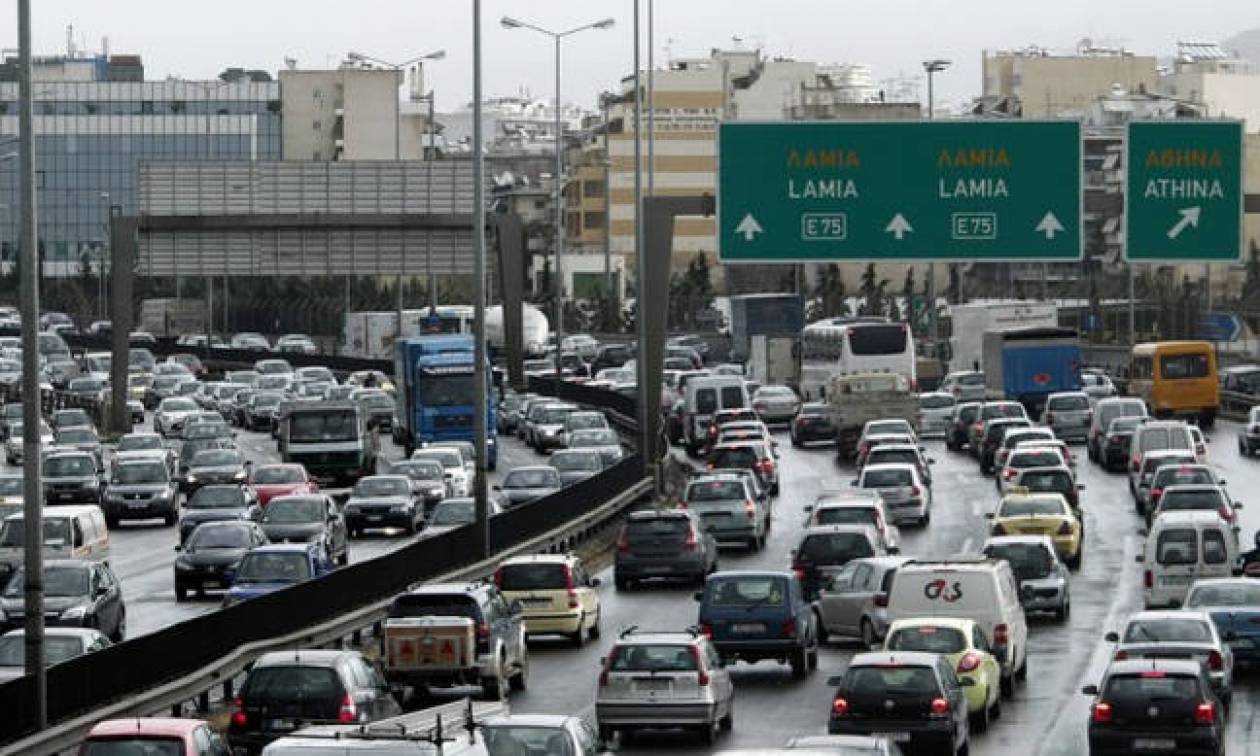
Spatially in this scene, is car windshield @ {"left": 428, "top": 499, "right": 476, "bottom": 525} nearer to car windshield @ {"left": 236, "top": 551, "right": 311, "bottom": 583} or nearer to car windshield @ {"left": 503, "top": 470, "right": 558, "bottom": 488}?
car windshield @ {"left": 503, "top": 470, "right": 558, "bottom": 488}

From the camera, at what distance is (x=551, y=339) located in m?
144

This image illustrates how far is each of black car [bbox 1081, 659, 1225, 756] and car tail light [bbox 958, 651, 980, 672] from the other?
11.1 feet

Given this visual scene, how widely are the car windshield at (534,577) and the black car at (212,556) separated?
296 inches

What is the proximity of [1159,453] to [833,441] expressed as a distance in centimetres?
2406

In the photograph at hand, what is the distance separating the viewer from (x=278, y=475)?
6278 centimetres

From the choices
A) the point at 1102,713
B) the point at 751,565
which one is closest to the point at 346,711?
the point at 1102,713

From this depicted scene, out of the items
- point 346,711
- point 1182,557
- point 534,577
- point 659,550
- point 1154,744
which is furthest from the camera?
point 659,550

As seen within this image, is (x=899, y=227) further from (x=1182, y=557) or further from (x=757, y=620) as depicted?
(x=757, y=620)

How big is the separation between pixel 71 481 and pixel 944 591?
33.6 metres

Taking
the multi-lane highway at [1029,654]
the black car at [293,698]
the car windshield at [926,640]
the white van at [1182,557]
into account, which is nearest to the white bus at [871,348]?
the multi-lane highway at [1029,654]

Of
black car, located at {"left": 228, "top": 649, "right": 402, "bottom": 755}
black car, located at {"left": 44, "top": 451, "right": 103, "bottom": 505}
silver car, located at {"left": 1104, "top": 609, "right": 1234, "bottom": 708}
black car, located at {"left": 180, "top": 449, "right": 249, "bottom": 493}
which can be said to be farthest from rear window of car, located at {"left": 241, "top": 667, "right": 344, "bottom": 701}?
black car, located at {"left": 180, "top": 449, "right": 249, "bottom": 493}

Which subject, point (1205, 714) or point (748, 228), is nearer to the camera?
point (1205, 714)

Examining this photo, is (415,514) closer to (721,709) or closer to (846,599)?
(846,599)

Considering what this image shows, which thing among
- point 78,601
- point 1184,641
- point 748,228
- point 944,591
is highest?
point 748,228
